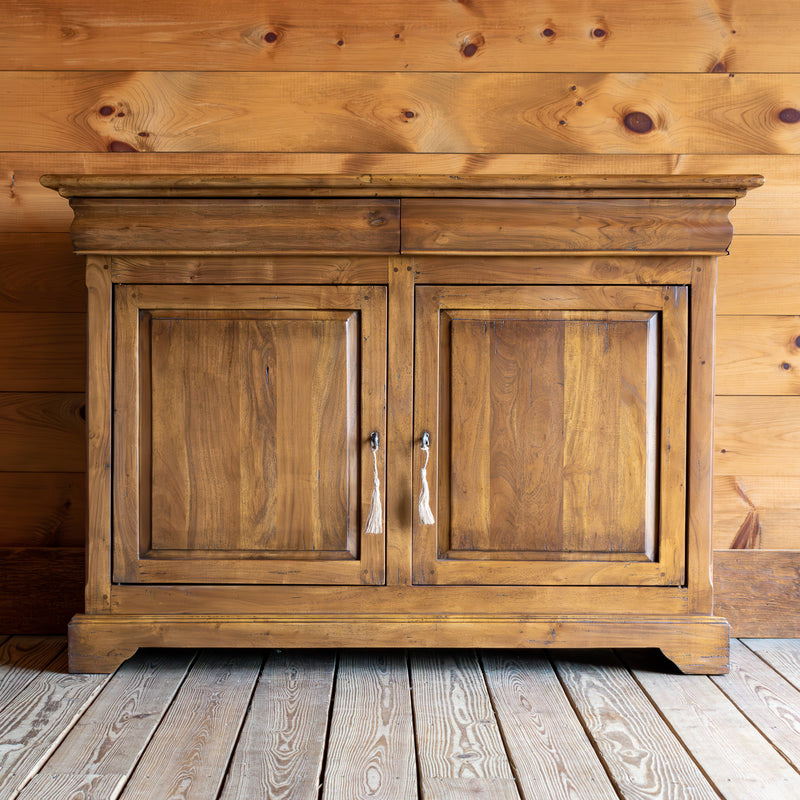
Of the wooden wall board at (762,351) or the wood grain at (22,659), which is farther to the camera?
the wooden wall board at (762,351)

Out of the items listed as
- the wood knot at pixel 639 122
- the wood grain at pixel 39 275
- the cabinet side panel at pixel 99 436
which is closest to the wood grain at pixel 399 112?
the wood knot at pixel 639 122

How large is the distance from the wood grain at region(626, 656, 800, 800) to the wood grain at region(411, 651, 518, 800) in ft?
1.02

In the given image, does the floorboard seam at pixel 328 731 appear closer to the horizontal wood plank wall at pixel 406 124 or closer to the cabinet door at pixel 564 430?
the cabinet door at pixel 564 430

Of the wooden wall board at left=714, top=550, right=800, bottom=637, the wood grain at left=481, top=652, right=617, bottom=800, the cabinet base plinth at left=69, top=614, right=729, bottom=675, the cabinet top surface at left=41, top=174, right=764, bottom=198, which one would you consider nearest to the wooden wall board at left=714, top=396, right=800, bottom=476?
the wooden wall board at left=714, top=550, right=800, bottom=637

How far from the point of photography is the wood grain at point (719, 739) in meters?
1.09

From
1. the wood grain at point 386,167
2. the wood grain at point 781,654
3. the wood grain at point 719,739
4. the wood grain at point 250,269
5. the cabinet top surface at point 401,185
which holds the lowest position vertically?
the wood grain at point 781,654

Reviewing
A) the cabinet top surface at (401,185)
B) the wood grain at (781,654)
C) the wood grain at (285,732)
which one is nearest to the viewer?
the wood grain at (285,732)

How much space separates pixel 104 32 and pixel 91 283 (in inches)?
29.0

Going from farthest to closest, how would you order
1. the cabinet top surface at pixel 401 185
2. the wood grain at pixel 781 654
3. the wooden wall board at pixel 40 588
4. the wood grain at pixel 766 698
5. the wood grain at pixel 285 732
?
the wooden wall board at pixel 40 588, the wood grain at pixel 781 654, the cabinet top surface at pixel 401 185, the wood grain at pixel 766 698, the wood grain at pixel 285 732

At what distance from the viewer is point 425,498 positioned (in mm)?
1461

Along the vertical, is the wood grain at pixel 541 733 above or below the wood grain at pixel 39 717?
below

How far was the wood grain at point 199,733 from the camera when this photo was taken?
108cm

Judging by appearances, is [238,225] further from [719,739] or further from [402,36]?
[719,739]

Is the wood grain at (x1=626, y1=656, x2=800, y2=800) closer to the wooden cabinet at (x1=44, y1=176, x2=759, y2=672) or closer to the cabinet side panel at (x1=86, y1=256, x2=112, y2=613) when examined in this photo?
the wooden cabinet at (x1=44, y1=176, x2=759, y2=672)
